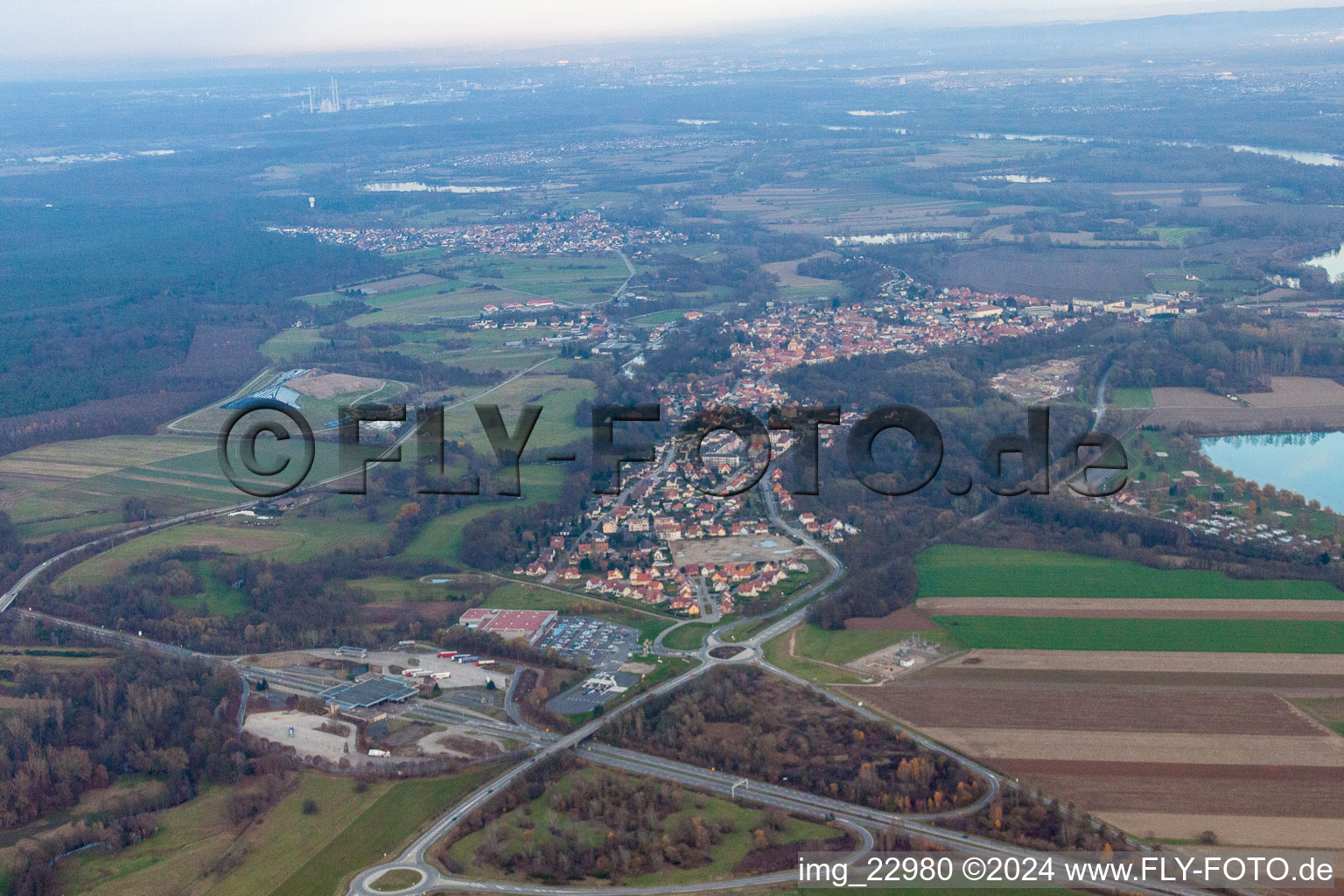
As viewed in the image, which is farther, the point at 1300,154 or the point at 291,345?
the point at 1300,154

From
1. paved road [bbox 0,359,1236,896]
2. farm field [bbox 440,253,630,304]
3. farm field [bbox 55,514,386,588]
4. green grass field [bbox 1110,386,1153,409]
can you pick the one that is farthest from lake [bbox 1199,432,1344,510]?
farm field [bbox 440,253,630,304]

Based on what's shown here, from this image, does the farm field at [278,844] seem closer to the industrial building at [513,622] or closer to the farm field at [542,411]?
the industrial building at [513,622]

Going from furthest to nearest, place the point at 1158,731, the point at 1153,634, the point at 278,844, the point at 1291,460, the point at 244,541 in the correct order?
the point at 1291,460 → the point at 244,541 → the point at 1153,634 → the point at 1158,731 → the point at 278,844

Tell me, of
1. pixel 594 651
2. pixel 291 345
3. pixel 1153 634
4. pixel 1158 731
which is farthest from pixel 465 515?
pixel 291 345

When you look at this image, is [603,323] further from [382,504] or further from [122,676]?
[122,676]

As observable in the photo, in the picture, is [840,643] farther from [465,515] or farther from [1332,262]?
[1332,262]

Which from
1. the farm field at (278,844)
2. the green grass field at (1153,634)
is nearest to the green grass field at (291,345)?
the farm field at (278,844)
